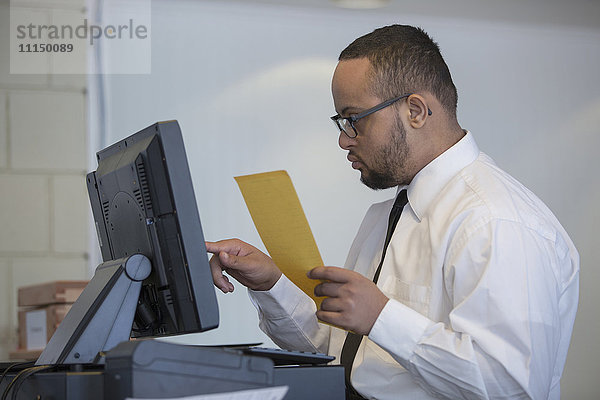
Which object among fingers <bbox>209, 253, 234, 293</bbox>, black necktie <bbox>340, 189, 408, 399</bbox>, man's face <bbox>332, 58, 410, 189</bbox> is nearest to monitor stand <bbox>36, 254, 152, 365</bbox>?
fingers <bbox>209, 253, 234, 293</bbox>

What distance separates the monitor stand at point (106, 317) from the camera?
42.7 inches

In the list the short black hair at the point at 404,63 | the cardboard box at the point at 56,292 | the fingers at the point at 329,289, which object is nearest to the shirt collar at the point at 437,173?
the short black hair at the point at 404,63

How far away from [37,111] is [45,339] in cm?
102

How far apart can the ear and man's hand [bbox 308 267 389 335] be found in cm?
45

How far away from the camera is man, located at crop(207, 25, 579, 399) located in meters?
1.18

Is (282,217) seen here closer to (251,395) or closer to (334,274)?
(334,274)

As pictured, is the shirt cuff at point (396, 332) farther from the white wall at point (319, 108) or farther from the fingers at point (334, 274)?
the white wall at point (319, 108)

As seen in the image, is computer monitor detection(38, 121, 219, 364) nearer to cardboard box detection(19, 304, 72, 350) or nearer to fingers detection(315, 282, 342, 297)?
fingers detection(315, 282, 342, 297)

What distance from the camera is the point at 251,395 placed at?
85cm

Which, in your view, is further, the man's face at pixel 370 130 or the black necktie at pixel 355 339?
the man's face at pixel 370 130

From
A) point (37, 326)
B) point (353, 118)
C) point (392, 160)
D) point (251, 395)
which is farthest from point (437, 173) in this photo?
point (37, 326)

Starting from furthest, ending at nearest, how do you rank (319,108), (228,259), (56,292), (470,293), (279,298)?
(319,108), (56,292), (279,298), (228,259), (470,293)

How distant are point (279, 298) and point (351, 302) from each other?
0.49 meters

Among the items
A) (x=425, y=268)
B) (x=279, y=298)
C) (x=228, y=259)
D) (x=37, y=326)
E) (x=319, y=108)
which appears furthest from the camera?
(x=319, y=108)
